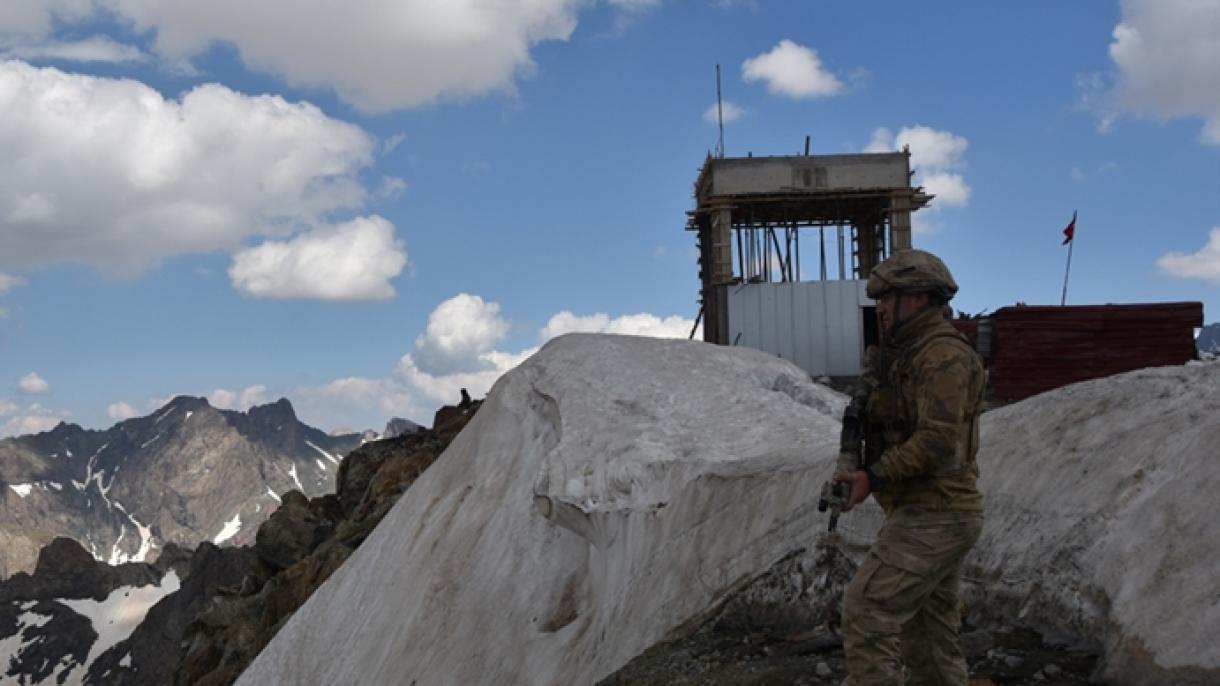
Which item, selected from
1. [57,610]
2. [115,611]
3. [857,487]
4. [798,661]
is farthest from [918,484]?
[115,611]

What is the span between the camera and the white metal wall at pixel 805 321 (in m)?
30.5

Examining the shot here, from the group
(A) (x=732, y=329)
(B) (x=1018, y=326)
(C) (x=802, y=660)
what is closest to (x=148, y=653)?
(A) (x=732, y=329)

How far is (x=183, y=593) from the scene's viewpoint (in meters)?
93.2

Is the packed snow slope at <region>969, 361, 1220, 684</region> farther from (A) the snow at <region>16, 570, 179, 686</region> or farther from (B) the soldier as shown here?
(A) the snow at <region>16, 570, 179, 686</region>

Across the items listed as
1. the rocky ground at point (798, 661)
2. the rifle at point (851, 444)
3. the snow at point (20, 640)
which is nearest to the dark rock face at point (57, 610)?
the snow at point (20, 640)

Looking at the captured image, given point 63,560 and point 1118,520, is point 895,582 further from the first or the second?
point 63,560

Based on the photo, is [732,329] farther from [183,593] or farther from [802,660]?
[183,593]

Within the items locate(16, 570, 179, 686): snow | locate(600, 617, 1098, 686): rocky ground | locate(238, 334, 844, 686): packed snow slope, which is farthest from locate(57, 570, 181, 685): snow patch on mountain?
locate(600, 617, 1098, 686): rocky ground

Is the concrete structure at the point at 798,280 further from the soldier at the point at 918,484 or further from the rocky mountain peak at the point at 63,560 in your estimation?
the rocky mountain peak at the point at 63,560

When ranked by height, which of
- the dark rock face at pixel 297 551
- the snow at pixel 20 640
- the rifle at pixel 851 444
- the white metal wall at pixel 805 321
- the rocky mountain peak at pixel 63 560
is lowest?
the snow at pixel 20 640

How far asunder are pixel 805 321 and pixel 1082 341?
8.73m

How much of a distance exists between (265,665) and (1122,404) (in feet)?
48.2

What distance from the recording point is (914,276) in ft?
18.4

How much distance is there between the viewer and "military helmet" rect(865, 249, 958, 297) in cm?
561
